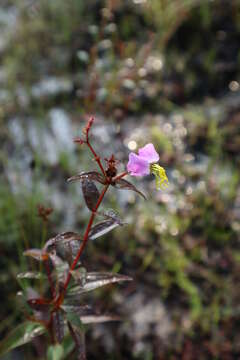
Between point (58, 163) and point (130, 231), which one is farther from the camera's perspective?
point (58, 163)

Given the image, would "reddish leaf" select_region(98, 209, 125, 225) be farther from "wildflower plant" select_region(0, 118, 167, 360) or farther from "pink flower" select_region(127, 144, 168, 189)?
"pink flower" select_region(127, 144, 168, 189)

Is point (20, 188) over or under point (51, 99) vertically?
under

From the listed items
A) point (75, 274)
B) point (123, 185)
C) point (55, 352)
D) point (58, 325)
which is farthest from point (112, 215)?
point (55, 352)


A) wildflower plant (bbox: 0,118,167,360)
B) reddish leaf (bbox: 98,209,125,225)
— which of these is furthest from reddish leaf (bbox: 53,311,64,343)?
reddish leaf (bbox: 98,209,125,225)

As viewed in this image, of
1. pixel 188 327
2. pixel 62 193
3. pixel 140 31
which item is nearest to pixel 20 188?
pixel 62 193

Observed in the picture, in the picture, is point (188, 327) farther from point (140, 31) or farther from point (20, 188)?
point (140, 31)

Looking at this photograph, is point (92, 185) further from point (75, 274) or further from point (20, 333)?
point (20, 333)

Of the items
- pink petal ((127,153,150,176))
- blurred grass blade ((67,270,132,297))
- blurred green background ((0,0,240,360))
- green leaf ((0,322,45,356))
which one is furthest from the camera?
blurred green background ((0,0,240,360))
